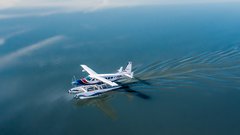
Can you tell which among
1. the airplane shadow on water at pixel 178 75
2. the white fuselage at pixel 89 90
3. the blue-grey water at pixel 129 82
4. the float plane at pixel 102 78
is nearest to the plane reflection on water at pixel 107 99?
the airplane shadow on water at pixel 178 75

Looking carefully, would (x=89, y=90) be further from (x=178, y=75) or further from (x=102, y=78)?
(x=178, y=75)

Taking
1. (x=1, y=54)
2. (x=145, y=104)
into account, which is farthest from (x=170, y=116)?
(x=1, y=54)

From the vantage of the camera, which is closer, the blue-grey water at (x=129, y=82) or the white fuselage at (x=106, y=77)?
the blue-grey water at (x=129, y=82)

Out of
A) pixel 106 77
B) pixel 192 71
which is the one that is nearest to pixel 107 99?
pixel 106 77

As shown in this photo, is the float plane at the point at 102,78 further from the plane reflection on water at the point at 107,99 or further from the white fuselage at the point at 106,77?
the plane reflection on water at the point at 107,99

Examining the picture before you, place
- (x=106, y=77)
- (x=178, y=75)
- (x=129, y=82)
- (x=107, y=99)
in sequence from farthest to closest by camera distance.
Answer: (x=178, y=75) < (x=129, y=82) < (x=106, y=77) < (x=107, y=99)
